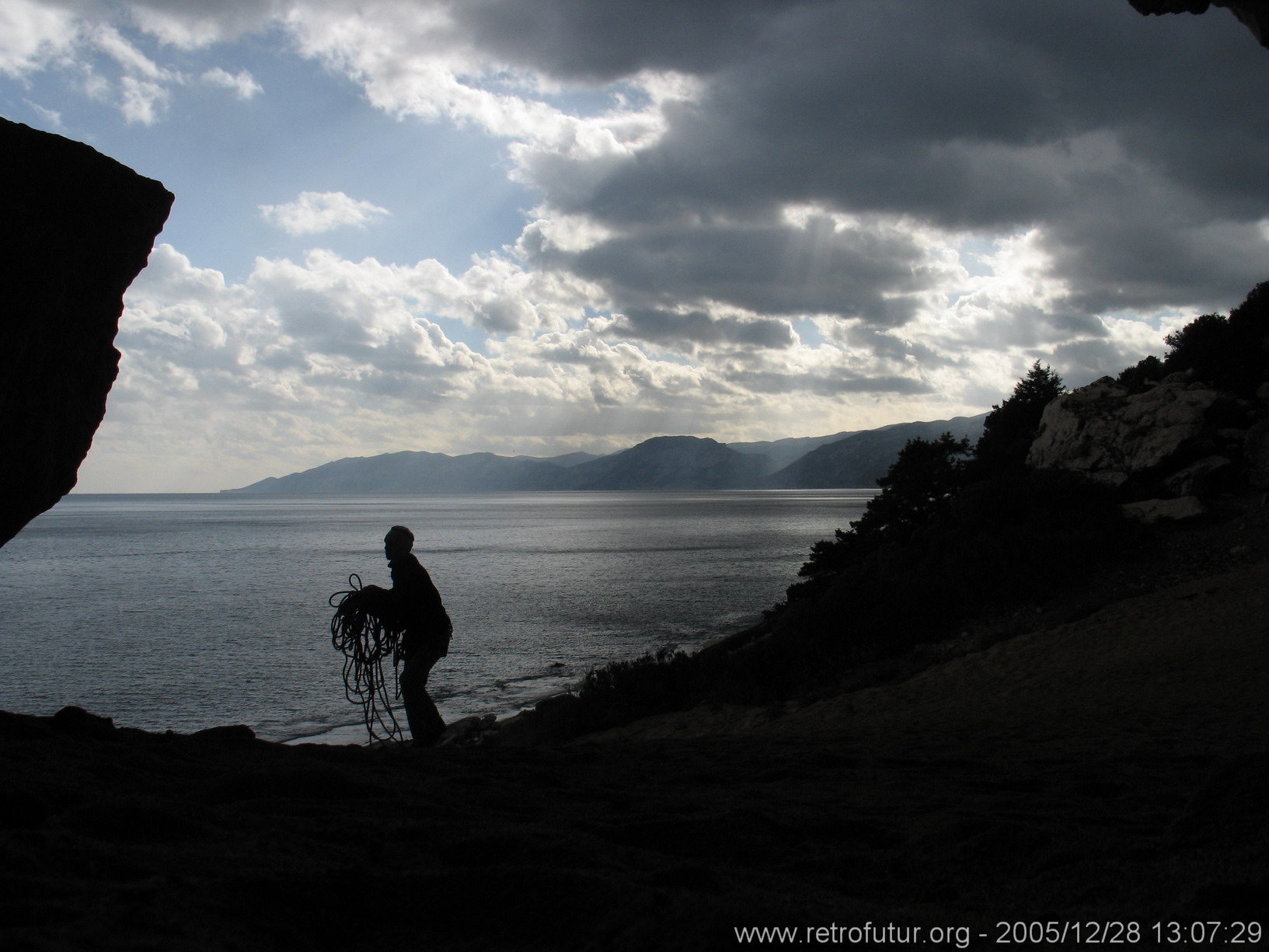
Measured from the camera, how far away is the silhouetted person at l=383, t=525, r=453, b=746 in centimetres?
797

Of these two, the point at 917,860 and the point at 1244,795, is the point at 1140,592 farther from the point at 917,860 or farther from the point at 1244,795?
the point at 917,860

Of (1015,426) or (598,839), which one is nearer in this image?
(598,839)

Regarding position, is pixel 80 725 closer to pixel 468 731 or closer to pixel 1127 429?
pixel 468 731

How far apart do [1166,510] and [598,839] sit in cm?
1772

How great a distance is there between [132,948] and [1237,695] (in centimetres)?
1108

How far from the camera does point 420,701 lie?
8000 mm

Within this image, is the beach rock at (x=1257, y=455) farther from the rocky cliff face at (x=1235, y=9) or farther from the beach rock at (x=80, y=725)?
the beach rock at (x=80, y=725)

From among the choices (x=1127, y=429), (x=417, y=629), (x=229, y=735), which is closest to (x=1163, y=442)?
(x=1127, y=429)

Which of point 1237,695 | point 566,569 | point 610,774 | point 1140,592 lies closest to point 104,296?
point 610,774

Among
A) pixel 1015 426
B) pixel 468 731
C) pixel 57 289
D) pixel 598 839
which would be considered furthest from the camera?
pixel 1015 426

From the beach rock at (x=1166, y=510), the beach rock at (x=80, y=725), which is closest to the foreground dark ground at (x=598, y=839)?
the beach rock at (x=80, y=725)

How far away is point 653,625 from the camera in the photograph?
26594 mm

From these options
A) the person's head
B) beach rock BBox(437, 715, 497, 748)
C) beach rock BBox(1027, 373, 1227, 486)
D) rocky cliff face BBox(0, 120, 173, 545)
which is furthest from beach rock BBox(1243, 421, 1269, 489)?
rocky cliff face BBox(0, 120, 173, 545)

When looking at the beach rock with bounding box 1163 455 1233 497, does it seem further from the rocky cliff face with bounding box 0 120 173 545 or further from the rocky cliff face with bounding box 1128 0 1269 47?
the rocky cliff face with bounding box 0 120 173 545
